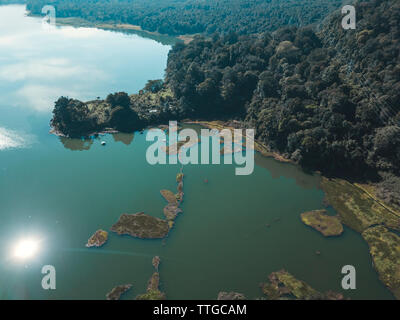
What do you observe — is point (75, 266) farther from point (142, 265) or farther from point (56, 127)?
point (56, 127)

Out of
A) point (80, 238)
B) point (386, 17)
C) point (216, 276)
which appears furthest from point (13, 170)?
point (386, 17)

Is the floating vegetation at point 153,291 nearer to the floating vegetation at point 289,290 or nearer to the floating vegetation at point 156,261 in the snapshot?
the floating vegetation at point 156,261

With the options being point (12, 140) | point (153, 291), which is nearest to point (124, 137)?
point (12, 140)

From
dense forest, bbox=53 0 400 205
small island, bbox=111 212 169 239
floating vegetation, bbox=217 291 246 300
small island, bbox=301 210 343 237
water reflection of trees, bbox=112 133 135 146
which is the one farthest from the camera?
water reflection of trees, bbox=112 133 135 146

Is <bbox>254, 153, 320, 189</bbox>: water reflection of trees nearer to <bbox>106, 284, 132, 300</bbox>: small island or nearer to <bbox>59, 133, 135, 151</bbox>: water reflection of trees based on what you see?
<bbox>59, 133, 135, 151</bbox>: water reflection of trees

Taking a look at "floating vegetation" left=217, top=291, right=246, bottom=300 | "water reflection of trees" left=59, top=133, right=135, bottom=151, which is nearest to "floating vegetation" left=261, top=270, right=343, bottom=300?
"floating vegetation" left=217, top=291, right=246, bottom=300
